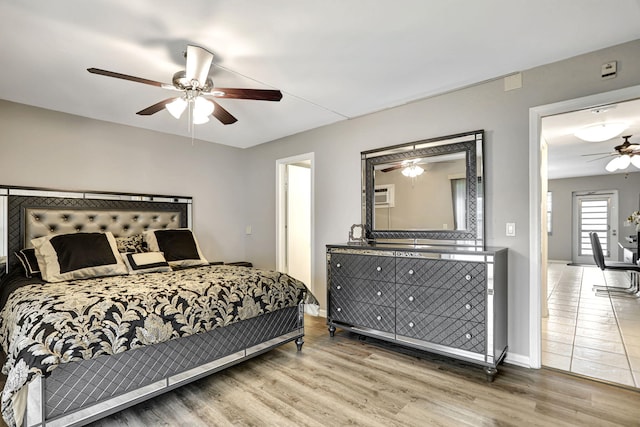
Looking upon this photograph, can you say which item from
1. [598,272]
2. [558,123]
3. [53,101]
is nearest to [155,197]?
[53,101]

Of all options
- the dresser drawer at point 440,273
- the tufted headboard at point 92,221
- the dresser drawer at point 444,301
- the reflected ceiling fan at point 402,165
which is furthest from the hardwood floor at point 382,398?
the tufted headboard at point 92,221

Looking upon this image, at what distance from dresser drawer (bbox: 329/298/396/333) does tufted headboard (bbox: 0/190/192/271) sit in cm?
237

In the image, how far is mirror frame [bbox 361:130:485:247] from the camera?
280cm

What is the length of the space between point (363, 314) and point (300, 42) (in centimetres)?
238

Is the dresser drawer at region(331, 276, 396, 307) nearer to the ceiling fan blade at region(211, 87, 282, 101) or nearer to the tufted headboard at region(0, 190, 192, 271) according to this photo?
the ceiling fan blade at region(211, 87, 282, 101)

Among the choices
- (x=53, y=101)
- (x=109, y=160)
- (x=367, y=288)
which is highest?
(x=53, y=101)

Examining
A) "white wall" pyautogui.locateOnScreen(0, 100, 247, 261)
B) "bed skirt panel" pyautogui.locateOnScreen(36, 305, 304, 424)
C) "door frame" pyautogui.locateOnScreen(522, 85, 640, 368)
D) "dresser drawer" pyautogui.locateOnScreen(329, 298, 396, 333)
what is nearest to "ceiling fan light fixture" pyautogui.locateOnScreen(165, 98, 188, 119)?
"bed skirt panel" pyautogui.locateOnScreen(36, 305, 304, 424)

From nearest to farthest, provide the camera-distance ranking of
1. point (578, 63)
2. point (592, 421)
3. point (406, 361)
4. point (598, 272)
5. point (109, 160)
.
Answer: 1. point (592, 421)
2. point (578, 63)
3. point (406, 361)
4. point (109, 160)
5. point (598, 272)

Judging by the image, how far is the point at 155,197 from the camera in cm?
402

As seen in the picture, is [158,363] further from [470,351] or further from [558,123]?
[558,123]

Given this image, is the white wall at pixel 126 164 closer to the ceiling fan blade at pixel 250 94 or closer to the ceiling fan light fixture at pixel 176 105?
the ceiling fan light fixture at pixel 176 105

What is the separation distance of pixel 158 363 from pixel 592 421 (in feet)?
8.73

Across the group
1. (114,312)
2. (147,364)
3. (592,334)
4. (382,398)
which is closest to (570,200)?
(592,334)

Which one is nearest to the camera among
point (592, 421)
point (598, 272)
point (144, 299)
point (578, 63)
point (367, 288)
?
point (592, 421)
